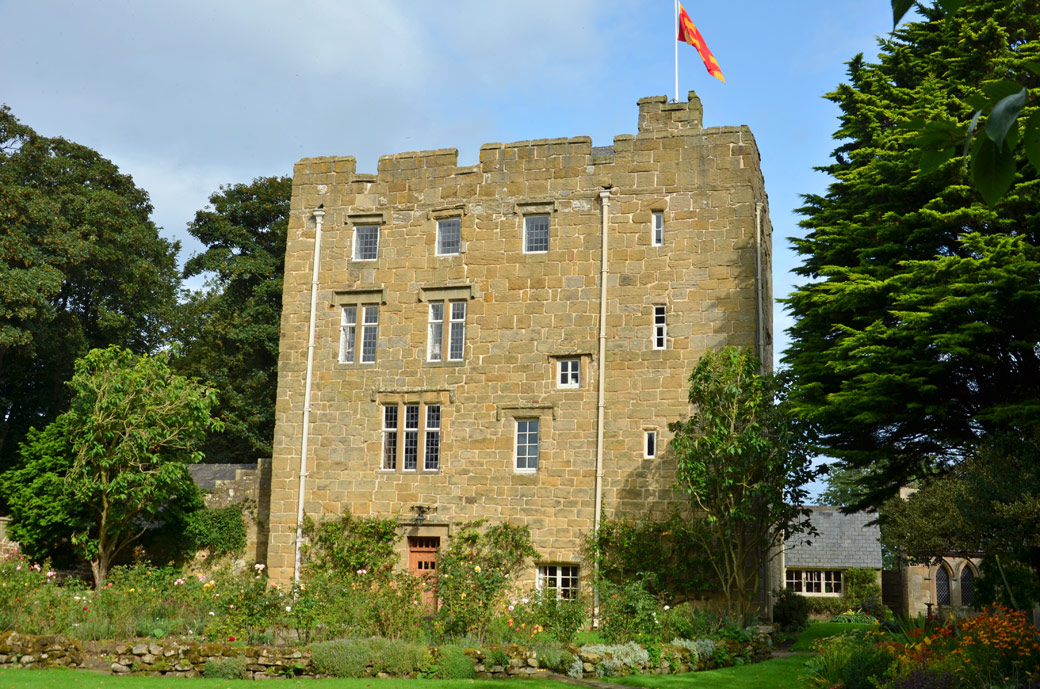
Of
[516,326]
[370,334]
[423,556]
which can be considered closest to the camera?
[423,556]

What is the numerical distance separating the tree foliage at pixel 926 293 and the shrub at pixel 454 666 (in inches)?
349

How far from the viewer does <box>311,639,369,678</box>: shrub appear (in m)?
16.1

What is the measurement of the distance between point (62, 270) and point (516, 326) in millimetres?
18870

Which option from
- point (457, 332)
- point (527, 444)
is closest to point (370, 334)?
point (457, 332)

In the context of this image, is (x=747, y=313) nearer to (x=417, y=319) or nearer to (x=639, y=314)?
(x=639, y=314)

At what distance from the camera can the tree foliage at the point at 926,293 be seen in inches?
752

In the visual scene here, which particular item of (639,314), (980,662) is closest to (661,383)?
(639,314)

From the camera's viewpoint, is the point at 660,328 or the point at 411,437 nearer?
the point at 660,328

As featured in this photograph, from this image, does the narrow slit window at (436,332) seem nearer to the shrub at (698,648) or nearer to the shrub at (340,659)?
the shrub at (698,648)

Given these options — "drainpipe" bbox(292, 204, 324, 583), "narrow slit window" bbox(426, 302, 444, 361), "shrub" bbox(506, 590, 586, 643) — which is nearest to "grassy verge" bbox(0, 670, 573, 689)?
"shrub" bbox(506, 590, 586, 643)

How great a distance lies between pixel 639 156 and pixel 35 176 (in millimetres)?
23033

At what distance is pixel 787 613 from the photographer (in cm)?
2733

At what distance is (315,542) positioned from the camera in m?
25.5

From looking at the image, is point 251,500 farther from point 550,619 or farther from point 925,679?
point 925,679
